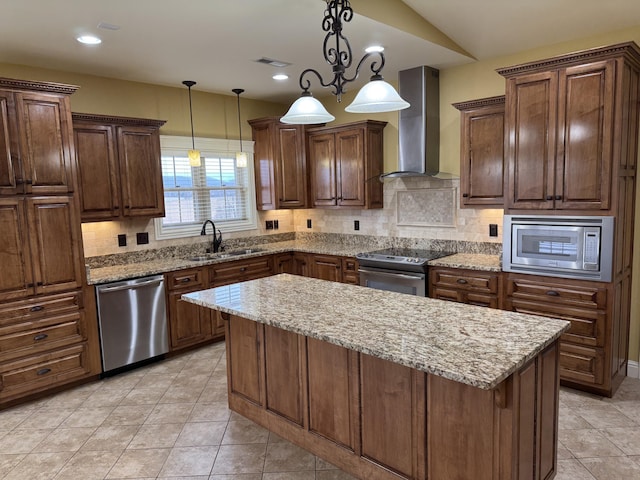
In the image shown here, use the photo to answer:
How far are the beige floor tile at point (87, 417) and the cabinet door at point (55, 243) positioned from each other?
982 millimetres

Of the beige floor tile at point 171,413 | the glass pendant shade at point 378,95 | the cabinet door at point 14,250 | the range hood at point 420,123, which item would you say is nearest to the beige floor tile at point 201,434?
the beige floor tile at point 171,413

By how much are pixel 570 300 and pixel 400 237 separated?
2.06m

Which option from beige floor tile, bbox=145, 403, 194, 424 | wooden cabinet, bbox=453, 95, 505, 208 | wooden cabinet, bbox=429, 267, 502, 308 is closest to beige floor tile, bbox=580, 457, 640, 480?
wooden cabinet, bbox=429, 267, 502, 308

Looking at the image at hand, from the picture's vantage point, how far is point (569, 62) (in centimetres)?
321

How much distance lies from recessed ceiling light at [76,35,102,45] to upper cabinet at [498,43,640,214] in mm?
3079

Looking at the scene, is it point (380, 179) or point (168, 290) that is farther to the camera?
point (380, 179)

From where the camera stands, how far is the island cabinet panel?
267 centimetres

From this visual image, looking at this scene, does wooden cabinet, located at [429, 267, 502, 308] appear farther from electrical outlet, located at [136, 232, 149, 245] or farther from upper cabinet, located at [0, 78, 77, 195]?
upper cabinet, located at [0, 78, 77, 195]

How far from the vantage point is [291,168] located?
18.0 ft

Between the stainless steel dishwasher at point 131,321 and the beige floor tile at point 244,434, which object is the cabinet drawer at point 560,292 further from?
the stainless steel dishwasher at point 131,321

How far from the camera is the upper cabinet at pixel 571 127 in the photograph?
3.10 metres

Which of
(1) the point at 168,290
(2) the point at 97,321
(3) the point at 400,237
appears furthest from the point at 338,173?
(2) the point at 97,321

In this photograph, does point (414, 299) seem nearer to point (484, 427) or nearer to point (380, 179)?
point (484, 427)

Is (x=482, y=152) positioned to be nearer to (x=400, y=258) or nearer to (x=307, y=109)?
(x=400, y=258)
